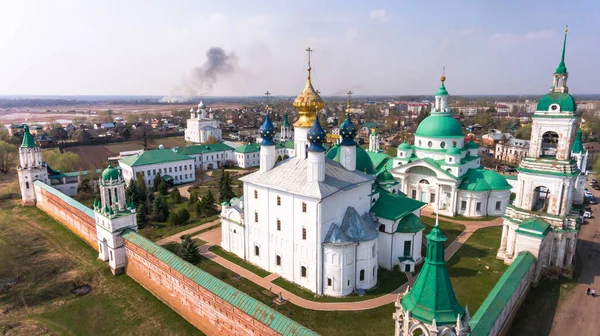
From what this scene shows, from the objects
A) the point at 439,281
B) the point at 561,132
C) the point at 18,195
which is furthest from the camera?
the point at 18,195

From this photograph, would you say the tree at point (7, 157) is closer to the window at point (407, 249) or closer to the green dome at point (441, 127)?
the green dome at point (441, 127)

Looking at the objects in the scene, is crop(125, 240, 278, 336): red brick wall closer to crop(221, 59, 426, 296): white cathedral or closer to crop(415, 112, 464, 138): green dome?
crop(221, 59, 426, 296): white cathedral

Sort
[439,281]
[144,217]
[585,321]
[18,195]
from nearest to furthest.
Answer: [439,281], [585,321], [144,217], [18,195]

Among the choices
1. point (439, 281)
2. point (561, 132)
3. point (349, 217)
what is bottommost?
point (349, 217)

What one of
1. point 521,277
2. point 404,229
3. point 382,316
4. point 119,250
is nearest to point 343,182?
point 404,229

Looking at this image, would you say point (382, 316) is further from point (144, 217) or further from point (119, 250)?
point (144, 217)

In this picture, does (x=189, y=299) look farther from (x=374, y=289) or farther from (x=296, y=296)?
(x=374, y=289)

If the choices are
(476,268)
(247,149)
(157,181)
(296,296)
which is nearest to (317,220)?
(296,296)
